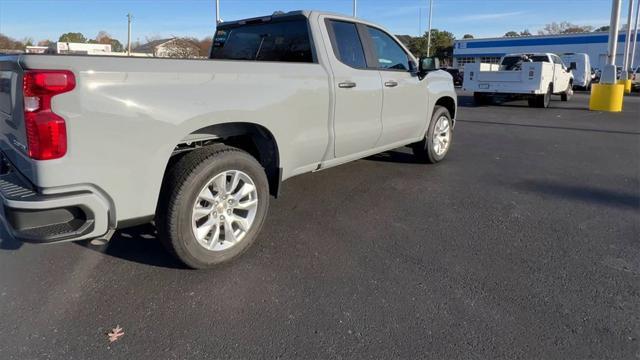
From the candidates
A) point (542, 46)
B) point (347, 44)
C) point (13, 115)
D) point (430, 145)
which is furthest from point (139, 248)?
point (542, 46)

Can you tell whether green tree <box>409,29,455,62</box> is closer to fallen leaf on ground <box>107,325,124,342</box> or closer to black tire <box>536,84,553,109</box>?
black tire <box>536,84,553,109</box>

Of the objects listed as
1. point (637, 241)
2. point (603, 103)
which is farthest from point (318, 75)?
point (603, 103)

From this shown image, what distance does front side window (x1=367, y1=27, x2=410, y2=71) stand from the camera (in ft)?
16.6

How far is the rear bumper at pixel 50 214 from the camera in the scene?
2.54m

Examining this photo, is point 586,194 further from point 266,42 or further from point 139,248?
point 139,248

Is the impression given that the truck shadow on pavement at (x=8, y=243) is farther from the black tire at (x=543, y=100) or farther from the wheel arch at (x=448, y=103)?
the black tire at (x=543, y=100)

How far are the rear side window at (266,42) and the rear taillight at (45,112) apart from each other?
7.36 ft

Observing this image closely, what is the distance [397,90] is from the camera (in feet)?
16.9

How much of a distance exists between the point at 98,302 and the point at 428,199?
Result: 3325 mm

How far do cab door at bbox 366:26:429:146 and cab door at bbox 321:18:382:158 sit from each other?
19 cm

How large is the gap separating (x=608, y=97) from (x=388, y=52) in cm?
1281

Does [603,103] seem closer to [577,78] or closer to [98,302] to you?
[577,78]

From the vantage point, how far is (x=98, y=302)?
9.73ft

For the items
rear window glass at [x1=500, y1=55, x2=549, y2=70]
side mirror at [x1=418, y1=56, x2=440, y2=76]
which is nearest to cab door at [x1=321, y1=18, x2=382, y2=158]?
side mirror at [x1=418, y1=56, x2=440, y2=76]
